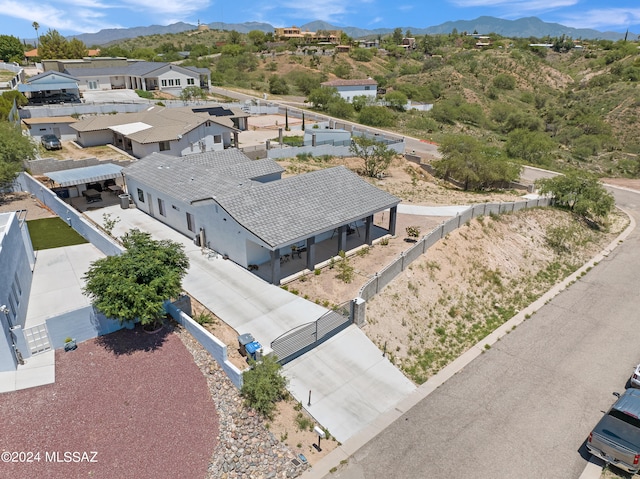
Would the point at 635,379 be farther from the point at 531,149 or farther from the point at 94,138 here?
the point at 531,149

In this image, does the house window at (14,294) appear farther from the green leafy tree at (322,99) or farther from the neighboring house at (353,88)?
the neighboring house at (353,88)

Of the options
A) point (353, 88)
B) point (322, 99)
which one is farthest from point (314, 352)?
point (353, 88)

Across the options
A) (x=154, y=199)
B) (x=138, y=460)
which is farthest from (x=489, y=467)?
(x=154, y=199)

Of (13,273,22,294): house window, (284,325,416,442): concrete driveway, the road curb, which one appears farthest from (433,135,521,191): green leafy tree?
(13,273,22,294): house window

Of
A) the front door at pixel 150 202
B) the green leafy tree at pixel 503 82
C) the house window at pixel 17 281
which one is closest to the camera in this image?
the house window at pixel 17 281

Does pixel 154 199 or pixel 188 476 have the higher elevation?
pixel 154 199

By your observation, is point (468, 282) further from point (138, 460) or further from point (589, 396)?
point (138, 460)

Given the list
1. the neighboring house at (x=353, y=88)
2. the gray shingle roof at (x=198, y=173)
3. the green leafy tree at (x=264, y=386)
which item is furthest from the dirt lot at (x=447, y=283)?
the neighboring house at (x=353, y=88)
